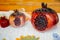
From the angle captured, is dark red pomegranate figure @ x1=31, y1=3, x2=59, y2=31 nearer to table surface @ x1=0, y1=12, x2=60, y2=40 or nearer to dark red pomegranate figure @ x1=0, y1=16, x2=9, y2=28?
table surface @ x1=0, y1=12, x2=60, y2=40

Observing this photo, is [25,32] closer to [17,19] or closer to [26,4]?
[17,19]

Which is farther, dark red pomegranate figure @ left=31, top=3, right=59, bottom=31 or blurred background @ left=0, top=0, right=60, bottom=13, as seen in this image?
blurred background @ left=0, top=0, right=60, bottom=13

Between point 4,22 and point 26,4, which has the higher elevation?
point 26,4

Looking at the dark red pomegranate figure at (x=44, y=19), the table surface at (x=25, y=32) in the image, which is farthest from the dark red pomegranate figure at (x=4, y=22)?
the dark red pomegranate figure at (x=44, y=19)

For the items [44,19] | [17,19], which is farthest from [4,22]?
[44,19]

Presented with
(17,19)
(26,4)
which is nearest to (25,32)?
(17,19)

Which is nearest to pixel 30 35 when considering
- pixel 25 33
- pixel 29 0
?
pixel 25 33

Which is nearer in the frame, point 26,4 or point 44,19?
point 44,19

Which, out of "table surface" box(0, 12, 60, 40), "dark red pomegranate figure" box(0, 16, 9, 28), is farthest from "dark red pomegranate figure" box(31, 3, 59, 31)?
"dark red pomegranate figure" box(0, 16, 9, 28)
